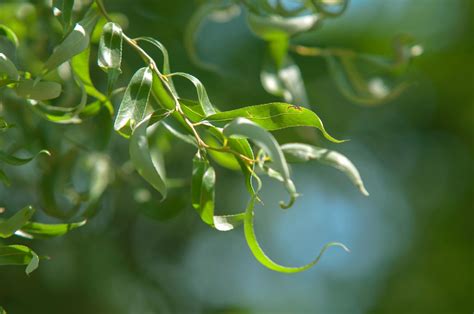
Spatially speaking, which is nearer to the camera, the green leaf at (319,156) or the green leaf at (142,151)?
the green leaf at (142,151)

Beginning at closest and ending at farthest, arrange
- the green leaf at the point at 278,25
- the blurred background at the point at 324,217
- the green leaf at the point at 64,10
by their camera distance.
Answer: the green leaf at the point at 64,10, the green leaf at the point at 278,25, the blurred background at the point at 324,217

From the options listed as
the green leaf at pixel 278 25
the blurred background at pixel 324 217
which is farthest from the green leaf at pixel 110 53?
the blurred background at pixel 324 217

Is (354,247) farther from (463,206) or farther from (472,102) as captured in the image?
(472,102)

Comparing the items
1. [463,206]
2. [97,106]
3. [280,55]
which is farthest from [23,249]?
[463,206]

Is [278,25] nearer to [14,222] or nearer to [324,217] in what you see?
[14,222]

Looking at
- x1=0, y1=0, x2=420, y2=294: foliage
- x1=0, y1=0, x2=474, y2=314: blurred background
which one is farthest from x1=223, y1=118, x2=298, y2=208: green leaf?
x1=0, y1=0, x2=474, y2=314: blurred background

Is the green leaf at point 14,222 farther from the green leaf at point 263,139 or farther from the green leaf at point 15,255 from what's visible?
the green leaf at point 263,139

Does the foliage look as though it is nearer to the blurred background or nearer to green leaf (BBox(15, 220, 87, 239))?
green leaf (BBox(15, 220, 87, 239))
